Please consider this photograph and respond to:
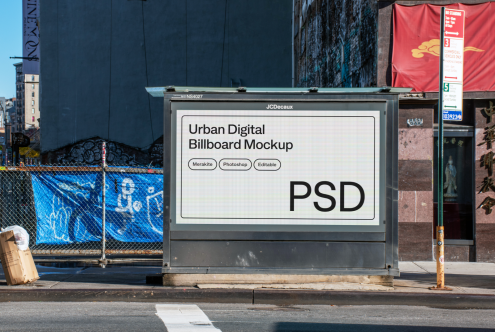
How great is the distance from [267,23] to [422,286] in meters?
20.6

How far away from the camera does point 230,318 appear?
6.39m

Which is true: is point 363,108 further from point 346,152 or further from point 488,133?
point 488,133

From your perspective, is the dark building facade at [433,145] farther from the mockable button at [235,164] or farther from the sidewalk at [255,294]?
the mockable button at [235,164]

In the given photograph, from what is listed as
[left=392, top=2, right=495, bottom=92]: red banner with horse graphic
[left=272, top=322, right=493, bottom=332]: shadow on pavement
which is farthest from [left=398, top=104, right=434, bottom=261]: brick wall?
[left=272, top=322, right=493, bottom=332]: shadow on pavement

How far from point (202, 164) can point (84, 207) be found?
12.1 feet

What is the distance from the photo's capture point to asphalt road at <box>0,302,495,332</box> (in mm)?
5918

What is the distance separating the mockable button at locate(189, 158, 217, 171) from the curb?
187 centimetres

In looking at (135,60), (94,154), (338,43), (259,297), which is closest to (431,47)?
(338,43)

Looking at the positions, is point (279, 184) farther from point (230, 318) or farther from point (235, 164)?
point (230, 318)

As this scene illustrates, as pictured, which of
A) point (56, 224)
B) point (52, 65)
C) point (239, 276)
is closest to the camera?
point (239, 276)

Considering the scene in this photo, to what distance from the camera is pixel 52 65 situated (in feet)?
93.9

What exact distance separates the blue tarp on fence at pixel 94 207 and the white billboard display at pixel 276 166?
2.88 metres

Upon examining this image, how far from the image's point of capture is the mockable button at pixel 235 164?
790cm

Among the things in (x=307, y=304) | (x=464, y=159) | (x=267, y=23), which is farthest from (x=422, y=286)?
(x=267, y=23)
